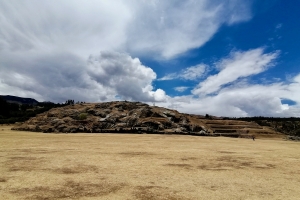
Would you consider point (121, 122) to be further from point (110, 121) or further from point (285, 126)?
point (285, 126)

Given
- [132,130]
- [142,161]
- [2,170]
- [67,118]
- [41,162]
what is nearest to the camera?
[2,170]

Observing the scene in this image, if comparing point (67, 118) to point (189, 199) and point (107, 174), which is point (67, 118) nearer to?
point (107, 174)

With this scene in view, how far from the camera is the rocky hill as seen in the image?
2194 inches

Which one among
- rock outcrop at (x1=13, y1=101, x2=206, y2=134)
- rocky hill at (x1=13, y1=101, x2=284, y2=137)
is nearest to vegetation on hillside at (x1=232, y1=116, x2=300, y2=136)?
rocky hill at (x1=13, y1=101, x2=284, y2=137)

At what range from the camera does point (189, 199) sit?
33.3 ft

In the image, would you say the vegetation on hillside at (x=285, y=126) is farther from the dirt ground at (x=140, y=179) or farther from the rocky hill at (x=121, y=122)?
the dirt ground at (x=140, y=179)

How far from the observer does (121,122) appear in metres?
61.2

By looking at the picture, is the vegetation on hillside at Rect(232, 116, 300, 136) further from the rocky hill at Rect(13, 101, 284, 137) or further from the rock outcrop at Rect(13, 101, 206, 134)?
the rock outcrop at Rect(13, 101, 206, 134)

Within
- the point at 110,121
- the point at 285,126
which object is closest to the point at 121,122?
the point at 110,121

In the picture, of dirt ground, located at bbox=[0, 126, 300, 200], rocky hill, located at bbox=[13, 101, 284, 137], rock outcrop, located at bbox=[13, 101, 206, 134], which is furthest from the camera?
rocky hill, located at bbox=[13, 101, 284, 137]

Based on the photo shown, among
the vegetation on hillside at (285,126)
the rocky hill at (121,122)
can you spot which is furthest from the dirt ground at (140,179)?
the vegetation on hillside at (285,126)

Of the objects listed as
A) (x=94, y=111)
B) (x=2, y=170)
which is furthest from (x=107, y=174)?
(x=94, y=111)

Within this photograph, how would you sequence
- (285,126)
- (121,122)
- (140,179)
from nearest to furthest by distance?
(140,179)
(121,122)
(285,126)

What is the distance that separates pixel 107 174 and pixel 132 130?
40.8 meters
